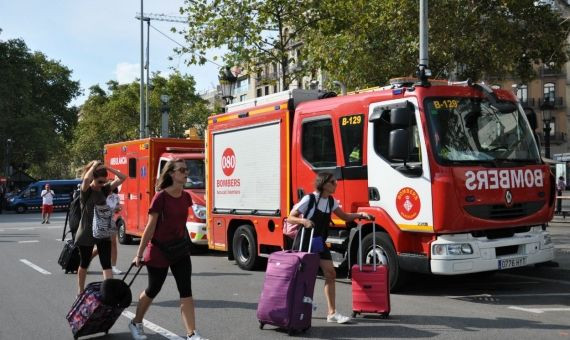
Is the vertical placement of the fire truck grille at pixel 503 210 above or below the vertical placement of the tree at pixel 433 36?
below

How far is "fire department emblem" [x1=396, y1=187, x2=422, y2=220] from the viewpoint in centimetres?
812

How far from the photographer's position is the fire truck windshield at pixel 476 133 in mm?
8117

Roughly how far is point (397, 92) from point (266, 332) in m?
3.69

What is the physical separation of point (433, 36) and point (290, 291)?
40.0ft

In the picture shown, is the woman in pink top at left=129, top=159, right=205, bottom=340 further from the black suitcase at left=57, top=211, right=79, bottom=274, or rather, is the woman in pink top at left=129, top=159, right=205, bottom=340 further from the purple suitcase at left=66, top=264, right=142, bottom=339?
the black suitcase at left=57, top=211, right=79, bottom=274

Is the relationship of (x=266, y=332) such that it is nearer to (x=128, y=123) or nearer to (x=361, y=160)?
(x=361, y=160)

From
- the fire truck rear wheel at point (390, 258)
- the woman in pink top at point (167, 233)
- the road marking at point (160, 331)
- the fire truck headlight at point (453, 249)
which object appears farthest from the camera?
the fire truck rear wheel at point (390, 258)

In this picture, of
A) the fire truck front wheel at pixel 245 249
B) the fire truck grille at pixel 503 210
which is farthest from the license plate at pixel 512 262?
the fire truck front wheel at pixel 245 249

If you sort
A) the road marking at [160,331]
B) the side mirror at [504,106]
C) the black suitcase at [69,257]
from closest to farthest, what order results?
the road marking at [160,331], the side mirror at [504,106], the black suitcase at [69,257]

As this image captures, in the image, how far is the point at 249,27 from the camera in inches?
667

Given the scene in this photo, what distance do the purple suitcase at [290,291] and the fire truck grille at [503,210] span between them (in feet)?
8.41

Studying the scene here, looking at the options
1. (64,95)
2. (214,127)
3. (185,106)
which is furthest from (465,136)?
(64,95)

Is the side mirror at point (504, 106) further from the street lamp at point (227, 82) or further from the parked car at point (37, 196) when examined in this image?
the parked car at point (37, 196)

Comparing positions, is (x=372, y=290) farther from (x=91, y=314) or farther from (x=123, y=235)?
→ (x=123, y=235)
